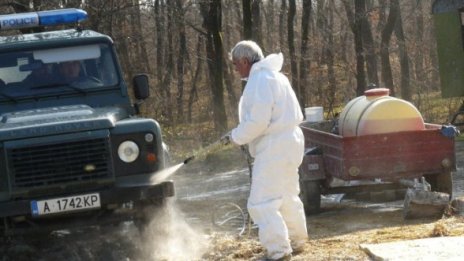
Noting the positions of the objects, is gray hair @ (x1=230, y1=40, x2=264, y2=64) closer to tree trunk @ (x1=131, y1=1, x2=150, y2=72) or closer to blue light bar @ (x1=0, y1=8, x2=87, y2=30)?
blue light bar @ (x1=0, y1=8, x2=87, y2=30)

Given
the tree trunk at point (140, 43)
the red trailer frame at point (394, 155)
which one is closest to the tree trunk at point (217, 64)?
the tree trunk at point (140, 43)

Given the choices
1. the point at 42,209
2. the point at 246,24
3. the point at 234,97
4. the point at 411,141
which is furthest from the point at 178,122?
the point at 42,209

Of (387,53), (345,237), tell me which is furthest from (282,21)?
(345,237)

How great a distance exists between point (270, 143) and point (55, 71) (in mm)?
2914

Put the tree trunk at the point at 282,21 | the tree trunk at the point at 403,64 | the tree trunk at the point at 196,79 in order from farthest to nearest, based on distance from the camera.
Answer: the tree trunk at the point at 282,21 < the tree trunk at the point at 196,79 < the tree trunk at the point at 403,64

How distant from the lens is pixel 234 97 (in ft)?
96.3

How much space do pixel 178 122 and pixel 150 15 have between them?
3729 mm

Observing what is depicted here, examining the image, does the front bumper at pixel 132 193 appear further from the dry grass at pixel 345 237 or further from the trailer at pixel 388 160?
the trailer at pixel 388 160

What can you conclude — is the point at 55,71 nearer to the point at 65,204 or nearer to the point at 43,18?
the point at 43,18

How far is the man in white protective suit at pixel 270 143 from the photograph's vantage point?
702 cm

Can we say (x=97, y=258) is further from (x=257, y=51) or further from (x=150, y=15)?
(x=150, y=15)

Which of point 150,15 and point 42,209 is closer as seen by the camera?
point 42,209

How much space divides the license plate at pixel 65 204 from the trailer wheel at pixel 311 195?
3.21 meters

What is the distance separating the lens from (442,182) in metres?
9.85
